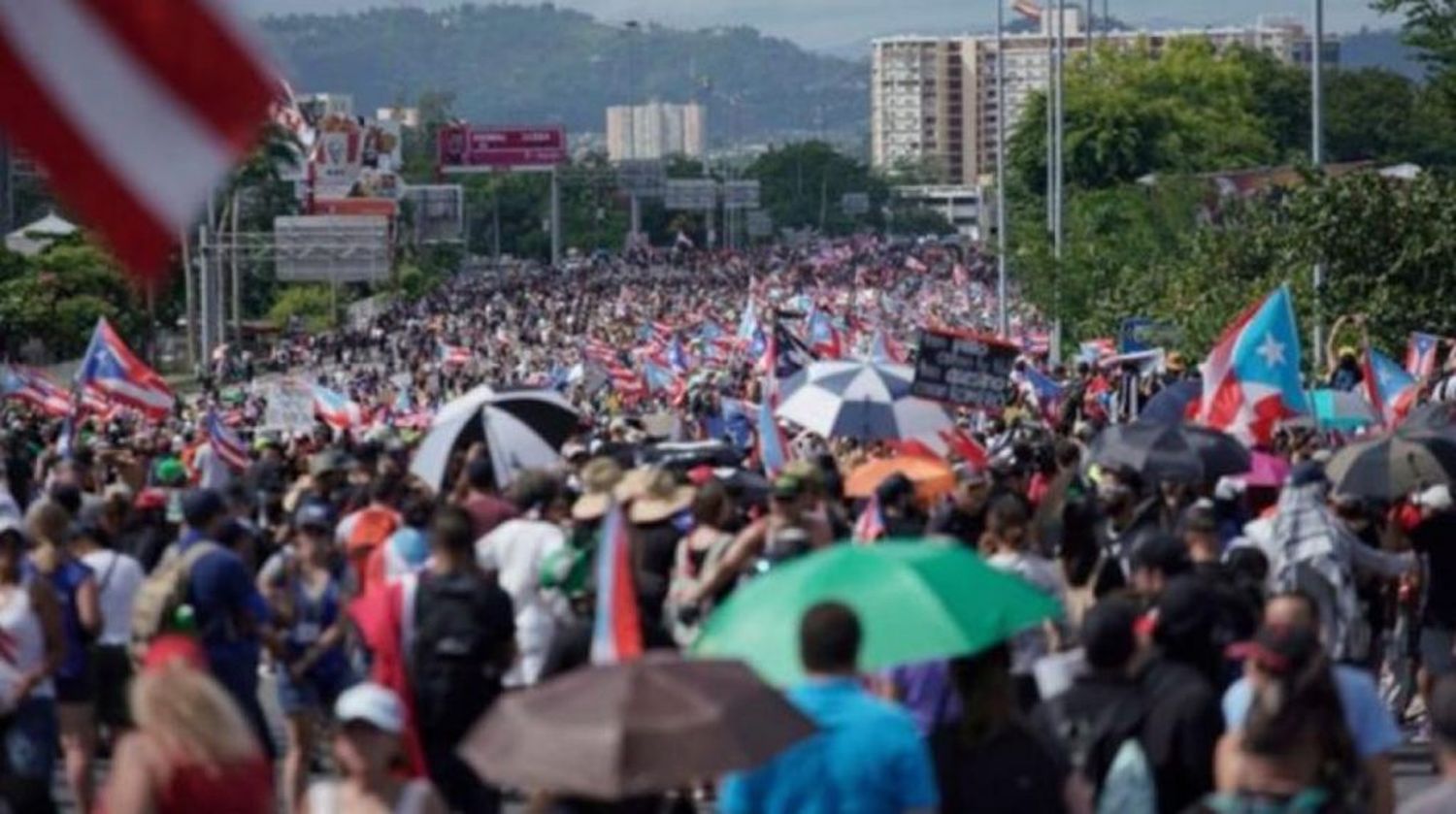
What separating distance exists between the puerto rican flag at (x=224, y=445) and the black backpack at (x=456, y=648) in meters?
13.5

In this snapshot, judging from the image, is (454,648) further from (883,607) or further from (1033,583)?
(883,607)

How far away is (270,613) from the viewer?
14.3 meters

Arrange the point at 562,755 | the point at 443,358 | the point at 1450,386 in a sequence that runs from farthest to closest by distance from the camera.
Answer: the point at 443,358 → the point at 1450,386 → the point at 562,755

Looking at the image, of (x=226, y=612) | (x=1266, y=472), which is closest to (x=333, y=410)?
(x=1266, y=472)

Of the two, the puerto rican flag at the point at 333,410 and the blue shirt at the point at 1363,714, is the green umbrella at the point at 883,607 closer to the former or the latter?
the blue shirt at the point at 1363,714

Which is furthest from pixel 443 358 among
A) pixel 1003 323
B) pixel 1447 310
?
pixel 1447 310

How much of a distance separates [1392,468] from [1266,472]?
4.57 ft

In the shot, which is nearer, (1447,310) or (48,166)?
(48,166)

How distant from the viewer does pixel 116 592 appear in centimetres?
1441

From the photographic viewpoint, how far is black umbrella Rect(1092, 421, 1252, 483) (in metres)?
17.5

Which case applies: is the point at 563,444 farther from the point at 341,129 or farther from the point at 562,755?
the point at 341,129

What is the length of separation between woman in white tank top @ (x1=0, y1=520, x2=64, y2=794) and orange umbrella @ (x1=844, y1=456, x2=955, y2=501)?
195 inches

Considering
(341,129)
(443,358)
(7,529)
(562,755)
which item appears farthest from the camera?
(341,129)

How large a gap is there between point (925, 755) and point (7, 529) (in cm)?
610
